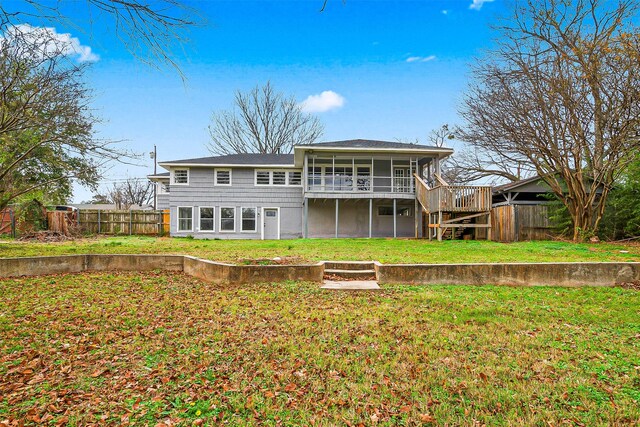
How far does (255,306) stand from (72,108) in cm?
788

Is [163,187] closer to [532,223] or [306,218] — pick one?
[306,218]

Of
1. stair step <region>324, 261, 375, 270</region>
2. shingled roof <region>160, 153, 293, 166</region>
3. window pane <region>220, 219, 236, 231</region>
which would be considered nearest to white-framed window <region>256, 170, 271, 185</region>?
shingled roof <region>160, 153, 293, 166</region>

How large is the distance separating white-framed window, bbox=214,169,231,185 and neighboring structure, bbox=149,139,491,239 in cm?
3

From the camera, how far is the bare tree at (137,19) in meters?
2.32

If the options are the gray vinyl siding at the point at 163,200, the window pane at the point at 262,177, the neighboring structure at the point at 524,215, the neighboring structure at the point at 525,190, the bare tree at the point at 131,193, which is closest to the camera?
the neighboring structure at the point at 524,215

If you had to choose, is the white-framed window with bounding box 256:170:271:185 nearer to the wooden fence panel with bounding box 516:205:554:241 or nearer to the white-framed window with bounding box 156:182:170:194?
the white-framed window with bounding box 156:182:170:194

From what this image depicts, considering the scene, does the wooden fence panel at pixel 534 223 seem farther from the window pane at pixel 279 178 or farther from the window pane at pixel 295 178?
the window pane at pixel 279 178

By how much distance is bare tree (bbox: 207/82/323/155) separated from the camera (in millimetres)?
30547

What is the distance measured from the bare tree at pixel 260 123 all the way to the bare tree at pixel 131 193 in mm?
18736

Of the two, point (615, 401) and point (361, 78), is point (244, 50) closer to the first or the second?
point (615, 401)

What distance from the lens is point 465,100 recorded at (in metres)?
16.4

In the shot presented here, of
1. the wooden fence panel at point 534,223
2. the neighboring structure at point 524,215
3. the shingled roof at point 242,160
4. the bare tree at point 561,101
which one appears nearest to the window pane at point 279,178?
the shingled roof at point 242,160

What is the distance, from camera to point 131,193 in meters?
43.6

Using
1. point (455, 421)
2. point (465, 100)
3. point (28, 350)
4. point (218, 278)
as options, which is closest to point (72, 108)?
point (218, 278)
